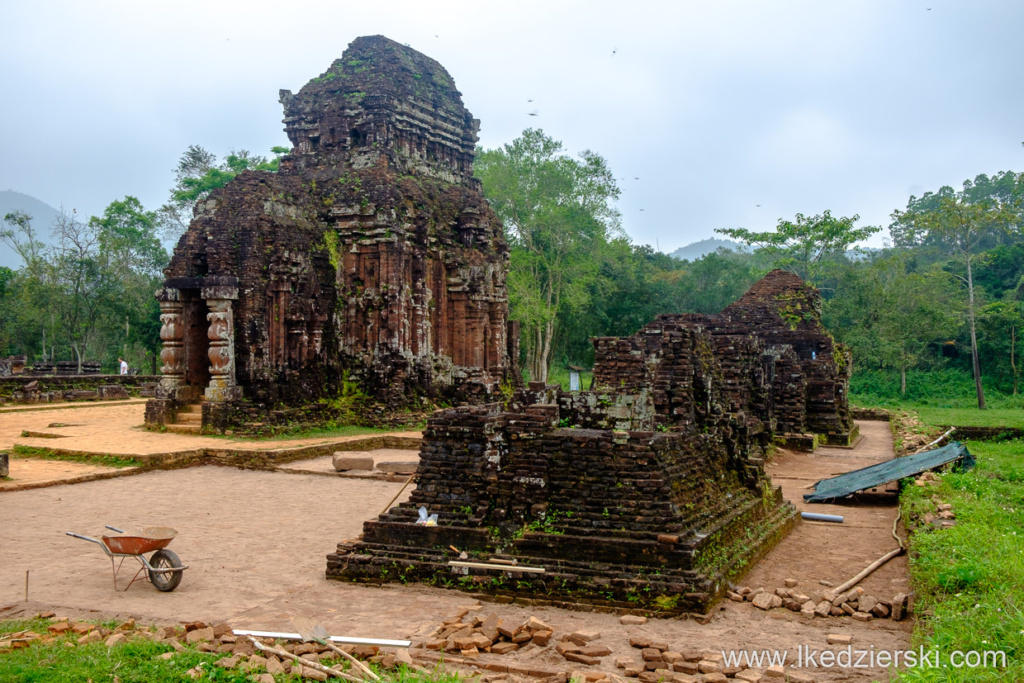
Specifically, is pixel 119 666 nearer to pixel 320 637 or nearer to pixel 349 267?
pixel 320 637

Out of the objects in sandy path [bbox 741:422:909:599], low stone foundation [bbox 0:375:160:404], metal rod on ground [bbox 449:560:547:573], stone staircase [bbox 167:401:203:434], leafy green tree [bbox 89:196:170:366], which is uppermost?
leafy green tree [bbox 89:196:170:366]

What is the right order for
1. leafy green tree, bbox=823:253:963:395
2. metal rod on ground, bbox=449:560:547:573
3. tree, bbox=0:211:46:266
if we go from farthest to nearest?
tree, bbox=0:211:46:266 → leafy green tree, bbox=823:253:963:395 → metal rod on ground, bbox=449:560:547:573

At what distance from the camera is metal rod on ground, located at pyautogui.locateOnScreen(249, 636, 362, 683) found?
5.01 meters

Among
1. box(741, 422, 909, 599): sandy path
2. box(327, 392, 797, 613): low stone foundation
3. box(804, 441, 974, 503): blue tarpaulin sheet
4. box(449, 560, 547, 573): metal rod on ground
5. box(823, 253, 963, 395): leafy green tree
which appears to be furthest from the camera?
box(823, 253, 963, 395): leafy green tree

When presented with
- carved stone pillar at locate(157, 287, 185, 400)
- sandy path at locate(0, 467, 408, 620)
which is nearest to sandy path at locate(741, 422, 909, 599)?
sandy path at locate(0, 467, 408, 620)

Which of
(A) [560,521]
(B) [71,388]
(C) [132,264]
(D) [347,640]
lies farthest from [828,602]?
(C) [132,264]

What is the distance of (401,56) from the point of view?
22.9 meters

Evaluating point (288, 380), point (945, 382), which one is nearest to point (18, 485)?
point (288, 380)

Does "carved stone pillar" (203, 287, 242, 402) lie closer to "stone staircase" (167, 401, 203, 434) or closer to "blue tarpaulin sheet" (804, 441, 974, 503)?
"stone staircase" (167, 401, 203, 434)

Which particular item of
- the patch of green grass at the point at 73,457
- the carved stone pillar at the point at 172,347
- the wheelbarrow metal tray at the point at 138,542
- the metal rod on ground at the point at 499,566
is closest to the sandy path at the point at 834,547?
the metal rod on ground at the point at 499,566

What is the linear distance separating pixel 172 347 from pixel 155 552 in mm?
11922

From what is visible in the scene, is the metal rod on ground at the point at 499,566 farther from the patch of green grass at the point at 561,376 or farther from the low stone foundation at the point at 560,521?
the patch of green grass at the point at 561,376

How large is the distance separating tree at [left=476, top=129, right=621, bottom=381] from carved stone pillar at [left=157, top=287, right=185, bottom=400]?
17.7 m

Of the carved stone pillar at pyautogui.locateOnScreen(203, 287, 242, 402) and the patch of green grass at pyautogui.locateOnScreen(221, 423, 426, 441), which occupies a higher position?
the carved stone pillar at pyautogui.locateOnScreen(203, 287, 242, 402)
